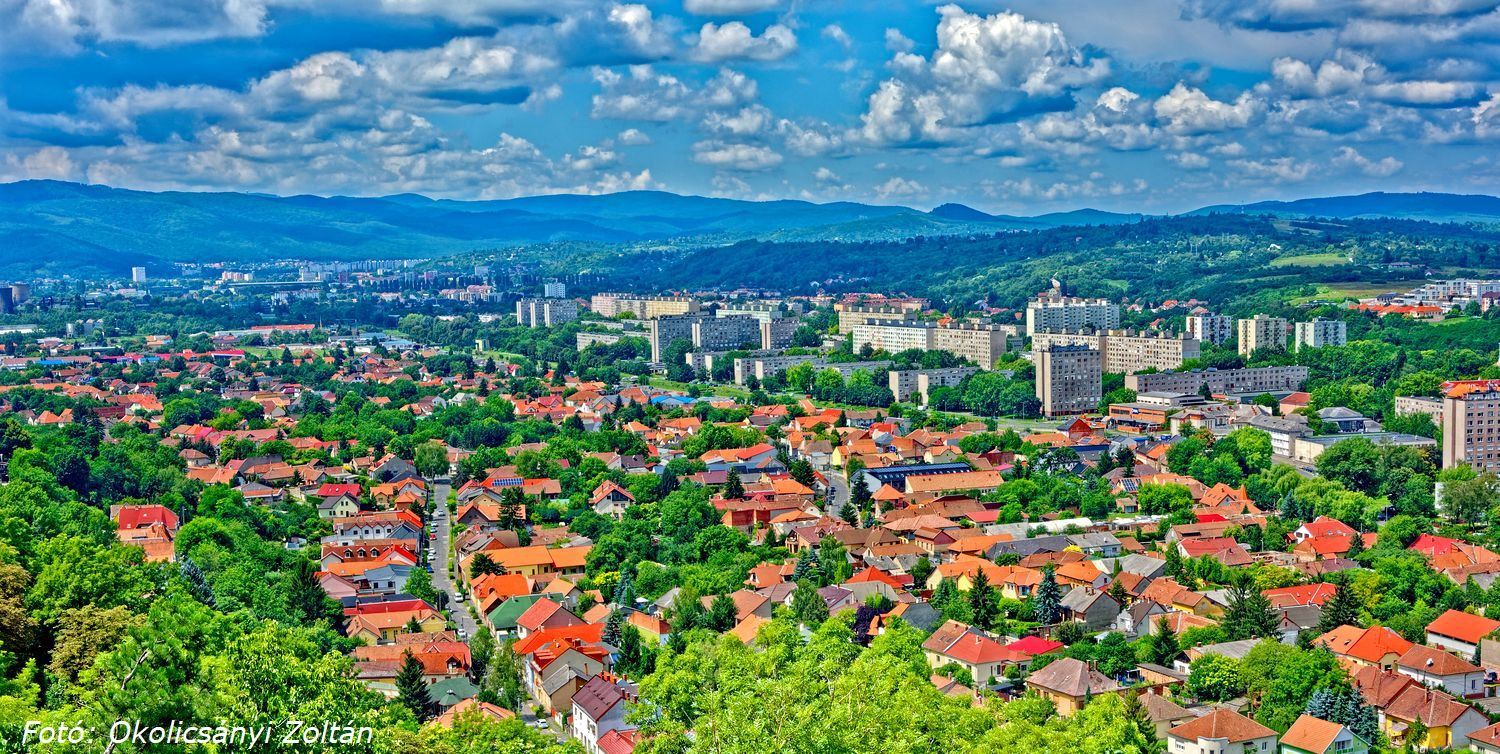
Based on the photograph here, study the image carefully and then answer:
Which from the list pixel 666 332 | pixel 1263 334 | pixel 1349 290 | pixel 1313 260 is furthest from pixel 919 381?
pixel 1313 260

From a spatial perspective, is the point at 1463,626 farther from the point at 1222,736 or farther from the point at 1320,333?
the point at 1320,333

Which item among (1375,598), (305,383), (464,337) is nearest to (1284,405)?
(1375,598)

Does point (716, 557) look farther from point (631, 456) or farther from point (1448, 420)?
point (1448, 420)

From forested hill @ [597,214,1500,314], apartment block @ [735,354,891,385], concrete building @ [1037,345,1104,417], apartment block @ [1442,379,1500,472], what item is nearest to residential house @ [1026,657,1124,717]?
apartment block @ [1442,379,1500,472]

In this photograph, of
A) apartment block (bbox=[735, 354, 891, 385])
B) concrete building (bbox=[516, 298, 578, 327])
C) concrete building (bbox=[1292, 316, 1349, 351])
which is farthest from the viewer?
concrete building (bbox=[516, 298, 578, 327])

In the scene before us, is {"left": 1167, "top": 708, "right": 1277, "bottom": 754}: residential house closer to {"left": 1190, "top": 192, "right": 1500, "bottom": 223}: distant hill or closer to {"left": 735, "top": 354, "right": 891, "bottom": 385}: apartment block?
{"left": 735, "top": 354, "right": 891, "bottom": 385}: apartment block
